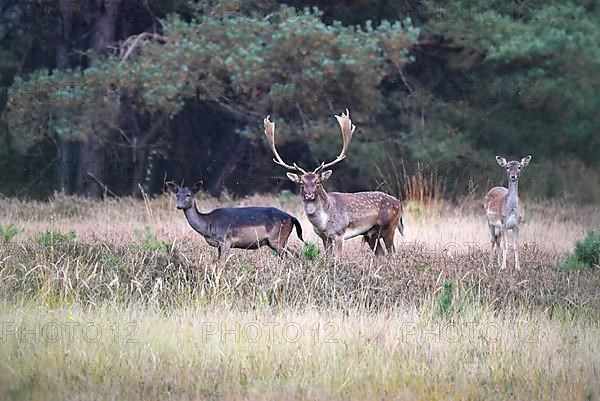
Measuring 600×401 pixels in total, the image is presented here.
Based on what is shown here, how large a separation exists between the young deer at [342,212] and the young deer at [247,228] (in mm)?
295

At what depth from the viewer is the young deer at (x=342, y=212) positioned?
1096cm

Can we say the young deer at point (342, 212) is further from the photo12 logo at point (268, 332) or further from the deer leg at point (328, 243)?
the photo12 logo at point (268, 332)

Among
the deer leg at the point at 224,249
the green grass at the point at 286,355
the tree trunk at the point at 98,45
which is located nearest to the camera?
the green grass at the point at 286,355

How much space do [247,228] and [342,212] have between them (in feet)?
3.26

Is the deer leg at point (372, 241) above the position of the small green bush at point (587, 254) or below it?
below

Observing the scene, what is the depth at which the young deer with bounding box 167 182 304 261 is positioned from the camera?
11.0 m

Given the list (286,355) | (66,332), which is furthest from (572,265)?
(66,332)

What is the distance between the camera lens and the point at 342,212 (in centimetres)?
1116

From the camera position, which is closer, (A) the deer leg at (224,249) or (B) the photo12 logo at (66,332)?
(B) the photo12 logo at (66,332)

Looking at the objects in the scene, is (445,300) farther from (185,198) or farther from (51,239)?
(51,239)

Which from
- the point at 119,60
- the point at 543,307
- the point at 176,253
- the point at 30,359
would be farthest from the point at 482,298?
the point at 119,60

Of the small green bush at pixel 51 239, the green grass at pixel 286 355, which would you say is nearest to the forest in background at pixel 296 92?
the small green bush at pixel 51 239

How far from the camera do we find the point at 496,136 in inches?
869

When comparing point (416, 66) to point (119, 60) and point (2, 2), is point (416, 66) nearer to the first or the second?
point (119, 60)
